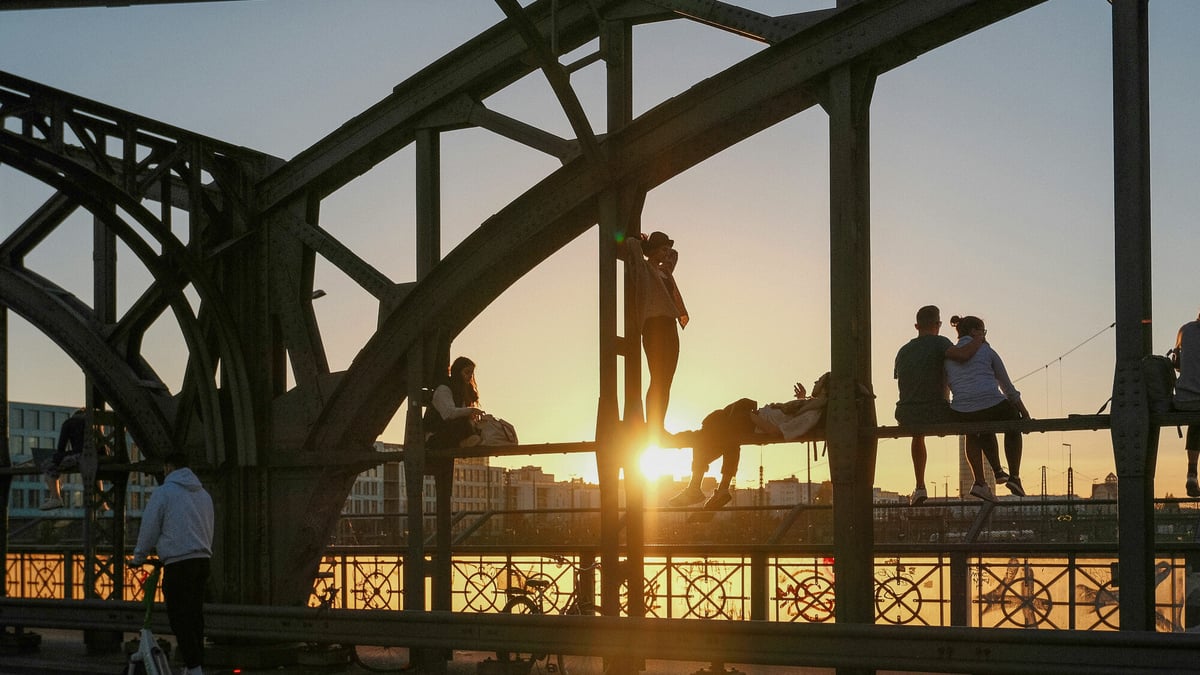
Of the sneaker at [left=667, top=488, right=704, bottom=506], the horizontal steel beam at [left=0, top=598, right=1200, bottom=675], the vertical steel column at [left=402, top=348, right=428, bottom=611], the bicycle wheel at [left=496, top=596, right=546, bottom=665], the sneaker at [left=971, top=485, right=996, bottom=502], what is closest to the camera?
the horizontal steel beam at [left=0, top=598, right=1200, bottom=675]

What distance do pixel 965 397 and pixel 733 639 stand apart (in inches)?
123

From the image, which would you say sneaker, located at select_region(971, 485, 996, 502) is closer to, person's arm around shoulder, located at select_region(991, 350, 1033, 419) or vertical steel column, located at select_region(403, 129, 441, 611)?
person's arm around shoulder, located at select_region(991, 350, 1033, 419)

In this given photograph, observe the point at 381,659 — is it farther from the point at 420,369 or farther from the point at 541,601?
the point at 420,369

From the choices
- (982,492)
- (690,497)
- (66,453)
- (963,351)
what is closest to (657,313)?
(690,497)

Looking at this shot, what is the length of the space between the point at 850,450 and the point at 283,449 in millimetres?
6459

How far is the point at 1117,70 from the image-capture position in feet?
31.9

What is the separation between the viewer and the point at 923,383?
11.4 m

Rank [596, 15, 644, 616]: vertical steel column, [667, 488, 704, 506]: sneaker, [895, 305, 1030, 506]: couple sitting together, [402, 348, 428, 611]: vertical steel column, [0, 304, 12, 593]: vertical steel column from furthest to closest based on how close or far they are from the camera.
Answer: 1. [0, 304, 12, 593]: vertical steel column
2. [402, 348, 428, 611]: vertical steel column
3. [596, 15, 644, 616]: vertical steel column
4. [667, 488, 704, 506]: sneaker
5. [895, 305, 1030, 506]: couple sitting together

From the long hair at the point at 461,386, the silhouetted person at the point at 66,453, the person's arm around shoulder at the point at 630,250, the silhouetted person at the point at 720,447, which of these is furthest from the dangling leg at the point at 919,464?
the silhouetted person at the point at 66,453

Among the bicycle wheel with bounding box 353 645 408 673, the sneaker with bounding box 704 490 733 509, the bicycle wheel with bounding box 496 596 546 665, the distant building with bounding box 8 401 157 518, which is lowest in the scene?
the bicycle wheel with bounding box 353 645 408 673

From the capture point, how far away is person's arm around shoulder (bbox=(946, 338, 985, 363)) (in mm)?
11484

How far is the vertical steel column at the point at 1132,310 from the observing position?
9.52 metres

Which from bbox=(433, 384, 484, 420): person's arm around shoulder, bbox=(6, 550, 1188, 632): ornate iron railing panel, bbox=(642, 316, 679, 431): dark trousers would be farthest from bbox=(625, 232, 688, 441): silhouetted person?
bbox=(6, 550, 1188, 632): ornate iron railing panel

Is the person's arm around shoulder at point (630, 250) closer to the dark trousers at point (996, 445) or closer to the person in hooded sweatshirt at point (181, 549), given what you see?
the dark trousers at point (996, 445)
